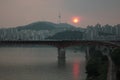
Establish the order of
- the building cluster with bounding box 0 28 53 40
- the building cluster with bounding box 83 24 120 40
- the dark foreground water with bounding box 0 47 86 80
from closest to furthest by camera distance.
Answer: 1. the dark foreground water with bounding box 0 47 86 80
2. the building cluster with bounding box 83 24 120 40
3. the building cluster with bounding box 0 28 53 40

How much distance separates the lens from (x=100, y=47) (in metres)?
38.9

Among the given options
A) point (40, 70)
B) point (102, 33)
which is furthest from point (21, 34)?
point (40, 70)

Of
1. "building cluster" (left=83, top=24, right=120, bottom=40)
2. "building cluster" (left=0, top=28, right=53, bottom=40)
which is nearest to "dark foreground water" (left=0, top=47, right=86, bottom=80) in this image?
"building cluster" (left=83, top=24, right=120, bottom=40)

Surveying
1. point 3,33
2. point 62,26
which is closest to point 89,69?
point 3,33

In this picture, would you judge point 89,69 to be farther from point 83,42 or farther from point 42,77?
point 83,42

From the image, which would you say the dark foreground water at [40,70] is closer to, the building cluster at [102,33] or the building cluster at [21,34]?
the building cluster at [102,33]

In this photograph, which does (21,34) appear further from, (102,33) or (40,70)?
(40,70)

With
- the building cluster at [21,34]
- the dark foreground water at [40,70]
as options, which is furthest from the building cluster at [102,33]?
the dark foreground water at [40,70]

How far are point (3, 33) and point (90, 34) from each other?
2511 centimetres

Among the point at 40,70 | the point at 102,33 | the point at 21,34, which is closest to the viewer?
the point at 40,70

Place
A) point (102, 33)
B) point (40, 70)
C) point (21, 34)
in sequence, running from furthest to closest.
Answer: point (21, 34), point (102, 33), point (40, 70)

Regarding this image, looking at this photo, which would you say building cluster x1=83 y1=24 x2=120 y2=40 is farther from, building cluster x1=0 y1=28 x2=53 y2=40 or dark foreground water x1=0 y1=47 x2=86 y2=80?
dark foreground water x1=0 y1=47 x2=86 y2=80

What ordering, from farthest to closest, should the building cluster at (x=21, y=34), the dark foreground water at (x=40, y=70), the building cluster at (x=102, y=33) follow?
the building cluster at (x=21, y=34) → the building cluster at (x=102, y=33) → the dark foreground water at (x=40, y=70)

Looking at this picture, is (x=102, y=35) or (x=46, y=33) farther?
(x=46, y=33)
